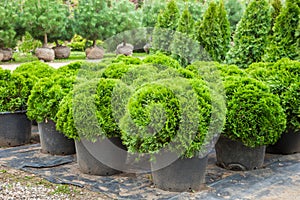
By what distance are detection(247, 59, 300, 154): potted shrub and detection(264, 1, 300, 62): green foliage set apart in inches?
50.9

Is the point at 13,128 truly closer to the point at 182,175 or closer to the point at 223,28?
the point at 182,175

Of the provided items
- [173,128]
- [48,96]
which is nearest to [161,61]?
[48,96]

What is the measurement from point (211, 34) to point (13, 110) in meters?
4.31

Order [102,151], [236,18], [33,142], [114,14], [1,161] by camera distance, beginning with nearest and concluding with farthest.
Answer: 1. [102,151]
2. [1,161]
3. [33,142]
4. [114,14]
5. [236,18]

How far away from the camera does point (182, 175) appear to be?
4.01 metres

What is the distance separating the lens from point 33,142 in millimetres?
6074

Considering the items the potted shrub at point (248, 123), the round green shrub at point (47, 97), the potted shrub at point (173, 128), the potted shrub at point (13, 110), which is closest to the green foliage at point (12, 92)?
the potted shrub at point (13, 110)

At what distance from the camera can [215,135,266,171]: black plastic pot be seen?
15.2ft

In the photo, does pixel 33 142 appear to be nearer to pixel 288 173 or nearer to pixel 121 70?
pixel 121 70

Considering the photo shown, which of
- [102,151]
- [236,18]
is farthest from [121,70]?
[236,18]

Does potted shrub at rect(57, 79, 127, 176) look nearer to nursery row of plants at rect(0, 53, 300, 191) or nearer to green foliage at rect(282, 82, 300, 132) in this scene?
nursery row of plants at rect(0, 53, 300, 191)

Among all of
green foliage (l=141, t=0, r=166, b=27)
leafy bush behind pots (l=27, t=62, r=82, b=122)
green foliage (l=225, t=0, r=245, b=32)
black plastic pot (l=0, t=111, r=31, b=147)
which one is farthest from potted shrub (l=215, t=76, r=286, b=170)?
green foliage (l=225, t=0, r=245, b=32)

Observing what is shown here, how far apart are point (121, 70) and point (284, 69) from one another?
2.04 meters

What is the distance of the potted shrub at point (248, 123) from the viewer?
4.39 meters
